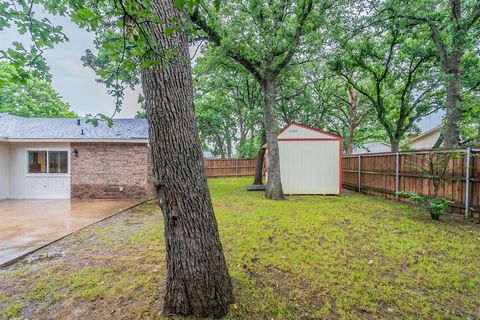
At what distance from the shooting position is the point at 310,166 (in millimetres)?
9516

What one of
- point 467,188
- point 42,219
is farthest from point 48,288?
point 467,188

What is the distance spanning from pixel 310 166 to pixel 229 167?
1034 cm

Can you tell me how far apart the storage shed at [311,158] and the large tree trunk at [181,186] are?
7718mm

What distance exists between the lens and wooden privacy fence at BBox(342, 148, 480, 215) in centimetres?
513

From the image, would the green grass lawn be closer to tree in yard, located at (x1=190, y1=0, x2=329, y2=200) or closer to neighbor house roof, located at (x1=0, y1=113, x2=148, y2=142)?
neighbor house roof, located at (x1=0, y1=113, x2=148, y2=142)

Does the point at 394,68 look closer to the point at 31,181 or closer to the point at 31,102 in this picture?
the point at 31,181

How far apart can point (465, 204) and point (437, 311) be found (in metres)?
4.44

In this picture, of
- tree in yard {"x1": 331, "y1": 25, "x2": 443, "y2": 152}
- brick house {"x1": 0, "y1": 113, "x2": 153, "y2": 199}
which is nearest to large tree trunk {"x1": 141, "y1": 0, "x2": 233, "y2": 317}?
brick house {"x1": 0, "y1": 113, "x2": 153, "y2": 199}

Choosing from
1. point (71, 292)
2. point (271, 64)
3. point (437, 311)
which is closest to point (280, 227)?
point (437, 311)

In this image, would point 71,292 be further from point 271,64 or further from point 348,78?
point 348,78

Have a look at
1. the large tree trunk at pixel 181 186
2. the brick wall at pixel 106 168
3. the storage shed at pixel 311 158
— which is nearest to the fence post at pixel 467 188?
the storage shed at pixel 311 158

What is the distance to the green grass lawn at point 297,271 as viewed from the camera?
7.60 ft

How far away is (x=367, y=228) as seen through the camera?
4809 mm

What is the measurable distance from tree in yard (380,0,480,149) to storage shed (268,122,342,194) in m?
3.52
